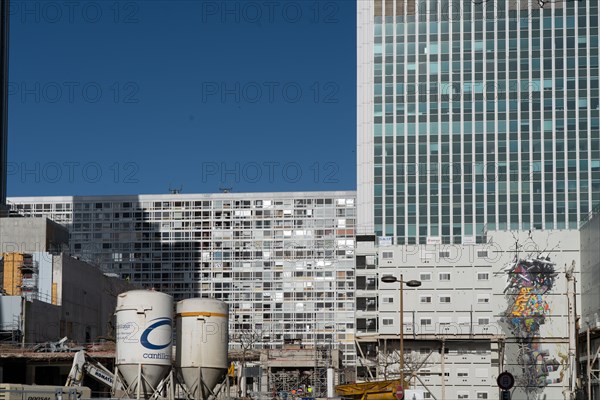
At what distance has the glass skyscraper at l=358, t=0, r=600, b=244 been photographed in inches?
5148

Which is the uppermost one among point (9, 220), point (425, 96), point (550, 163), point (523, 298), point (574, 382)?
point (425, 96)

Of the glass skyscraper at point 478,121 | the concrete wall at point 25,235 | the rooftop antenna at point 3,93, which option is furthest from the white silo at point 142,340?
the rooftop antenna at point 3,93

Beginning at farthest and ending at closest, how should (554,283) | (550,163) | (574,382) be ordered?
(550,163) < (554,283) < (574,382)

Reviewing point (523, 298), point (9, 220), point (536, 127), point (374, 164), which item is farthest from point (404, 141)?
point (9, 220)

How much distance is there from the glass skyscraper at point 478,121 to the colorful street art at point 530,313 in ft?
48.2

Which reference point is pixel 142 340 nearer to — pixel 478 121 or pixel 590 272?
pixel 590 272

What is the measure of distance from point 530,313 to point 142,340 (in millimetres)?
64981

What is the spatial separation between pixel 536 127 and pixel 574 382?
2040 inches

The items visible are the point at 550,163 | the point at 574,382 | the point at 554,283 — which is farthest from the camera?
the point at 550,163

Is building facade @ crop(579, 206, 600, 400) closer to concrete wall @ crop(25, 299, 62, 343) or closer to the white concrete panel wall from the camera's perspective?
the white concrete panel wall

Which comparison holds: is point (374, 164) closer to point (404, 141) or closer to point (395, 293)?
point (404, 141)

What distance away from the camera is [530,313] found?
114 metres

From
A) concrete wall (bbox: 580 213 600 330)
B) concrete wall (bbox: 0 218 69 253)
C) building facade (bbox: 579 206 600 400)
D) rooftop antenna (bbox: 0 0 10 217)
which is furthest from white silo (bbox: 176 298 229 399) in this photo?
rooftop antenna (bbox: 0 0 10 217)

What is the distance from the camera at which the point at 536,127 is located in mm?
131875
